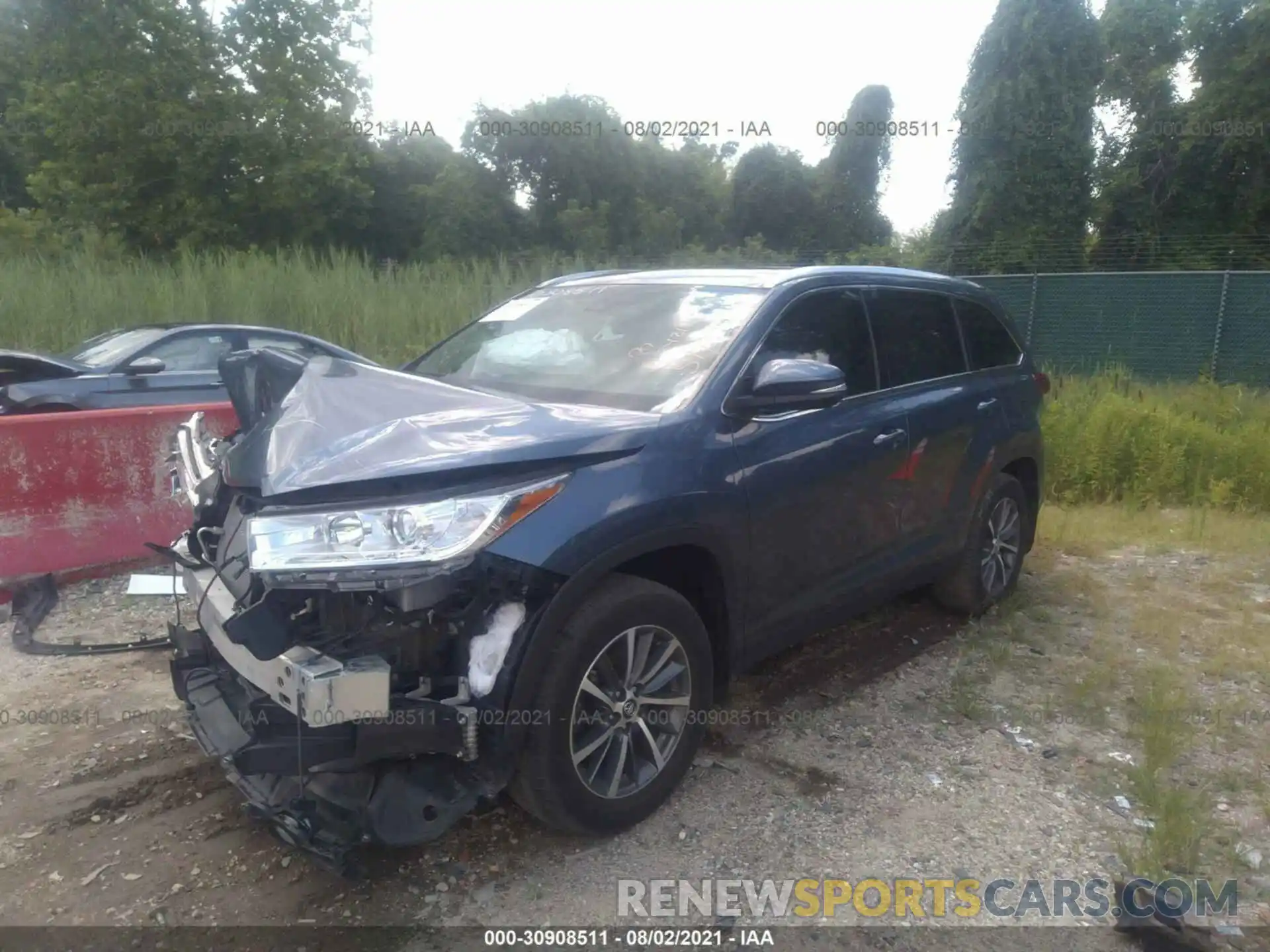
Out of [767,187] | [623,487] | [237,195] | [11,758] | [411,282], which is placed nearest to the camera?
[623,487]

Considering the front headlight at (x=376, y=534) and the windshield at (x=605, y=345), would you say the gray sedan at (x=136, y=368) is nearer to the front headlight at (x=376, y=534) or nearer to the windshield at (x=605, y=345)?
the windshield at (x=605, y=345)

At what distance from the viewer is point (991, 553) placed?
532 cm

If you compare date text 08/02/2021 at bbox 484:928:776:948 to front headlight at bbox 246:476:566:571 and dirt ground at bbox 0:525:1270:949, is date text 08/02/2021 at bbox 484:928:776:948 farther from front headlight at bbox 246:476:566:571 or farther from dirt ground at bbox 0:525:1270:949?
front headlight at bbox 246:476:566:571

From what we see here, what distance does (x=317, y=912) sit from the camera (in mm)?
2834

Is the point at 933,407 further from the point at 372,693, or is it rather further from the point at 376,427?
the point at 372,693

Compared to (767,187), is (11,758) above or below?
below

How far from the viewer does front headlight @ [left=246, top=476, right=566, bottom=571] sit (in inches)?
100

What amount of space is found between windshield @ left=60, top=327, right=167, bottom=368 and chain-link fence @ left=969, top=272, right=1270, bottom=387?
35.4 feet

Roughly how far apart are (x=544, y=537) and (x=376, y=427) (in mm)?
703

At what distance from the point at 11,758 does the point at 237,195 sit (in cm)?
2053

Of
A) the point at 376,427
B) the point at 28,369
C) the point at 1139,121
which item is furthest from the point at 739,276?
the point at 1139,121

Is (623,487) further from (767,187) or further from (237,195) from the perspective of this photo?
(767,187)

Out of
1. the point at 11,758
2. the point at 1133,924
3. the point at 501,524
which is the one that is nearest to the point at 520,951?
the point at 501,524

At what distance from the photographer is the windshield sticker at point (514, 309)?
4477 millimetres
